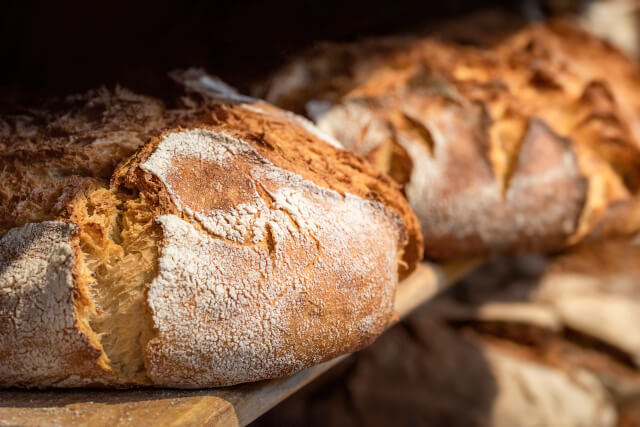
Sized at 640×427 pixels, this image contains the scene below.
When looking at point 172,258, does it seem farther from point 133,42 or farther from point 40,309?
point 133,42

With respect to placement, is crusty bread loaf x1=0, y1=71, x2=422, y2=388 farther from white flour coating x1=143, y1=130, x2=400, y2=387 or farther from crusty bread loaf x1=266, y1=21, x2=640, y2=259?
crusty bread loaf x1=266, y1=21, x2=640, y2=259

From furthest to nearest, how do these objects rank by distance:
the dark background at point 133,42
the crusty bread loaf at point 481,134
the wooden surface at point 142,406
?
the crusty bread loaf at point 481,134
the dark background at point 133,42
the wooden surface at point 142,406

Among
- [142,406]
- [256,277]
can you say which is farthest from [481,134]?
[142,406]

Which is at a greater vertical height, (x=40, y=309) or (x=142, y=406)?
(x=40, y=309)

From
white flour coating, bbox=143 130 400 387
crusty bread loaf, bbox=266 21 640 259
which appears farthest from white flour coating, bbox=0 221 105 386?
crusty bread loaf, bbox=266 21 640 259

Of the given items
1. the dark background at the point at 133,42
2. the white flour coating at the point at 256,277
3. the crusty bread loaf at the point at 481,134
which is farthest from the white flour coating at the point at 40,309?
the crusty bread loaf at the point at 481,134

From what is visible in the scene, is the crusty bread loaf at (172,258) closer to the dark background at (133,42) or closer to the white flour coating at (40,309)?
the white flour coating at (40,309)

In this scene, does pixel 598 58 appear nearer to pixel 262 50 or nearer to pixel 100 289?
pixel 262 50
